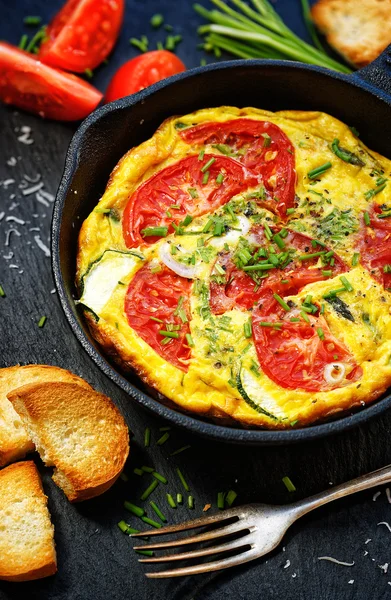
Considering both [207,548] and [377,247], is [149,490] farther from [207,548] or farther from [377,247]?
[377,247]

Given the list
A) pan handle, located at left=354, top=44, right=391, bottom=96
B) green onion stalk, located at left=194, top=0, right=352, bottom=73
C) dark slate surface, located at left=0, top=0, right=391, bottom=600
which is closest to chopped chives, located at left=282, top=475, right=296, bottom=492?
dark slate surface, located at left=0, top=0, right=391, bottom=600

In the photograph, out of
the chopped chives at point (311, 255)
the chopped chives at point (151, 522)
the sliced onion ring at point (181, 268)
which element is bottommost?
the chopped chives at point (151, 522)

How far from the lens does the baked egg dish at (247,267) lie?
4133mm

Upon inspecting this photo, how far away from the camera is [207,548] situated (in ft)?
14.9

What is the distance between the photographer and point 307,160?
4.55 meters

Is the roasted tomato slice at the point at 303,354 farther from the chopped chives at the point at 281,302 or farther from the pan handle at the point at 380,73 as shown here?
the pan handle at the point at 380,73

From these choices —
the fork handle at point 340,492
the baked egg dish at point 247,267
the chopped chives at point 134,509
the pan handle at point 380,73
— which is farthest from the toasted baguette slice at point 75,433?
the pan handle at point 380,73

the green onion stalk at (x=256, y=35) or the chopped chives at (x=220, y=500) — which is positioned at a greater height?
the green onion stalk at (x=256, y=35)

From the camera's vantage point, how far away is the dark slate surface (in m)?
4.66

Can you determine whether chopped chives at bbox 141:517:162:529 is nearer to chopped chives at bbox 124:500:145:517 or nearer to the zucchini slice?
chopped chives at bbox 124:500:145:517

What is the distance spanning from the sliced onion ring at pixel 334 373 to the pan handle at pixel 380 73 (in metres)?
1.70

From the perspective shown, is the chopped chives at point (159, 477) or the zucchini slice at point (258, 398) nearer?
the zucchini slice at point (258, 398)

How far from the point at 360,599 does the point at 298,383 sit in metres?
1.52

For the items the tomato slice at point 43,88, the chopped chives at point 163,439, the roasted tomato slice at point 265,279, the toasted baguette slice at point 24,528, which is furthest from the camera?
the tomato slice at point 43,88
